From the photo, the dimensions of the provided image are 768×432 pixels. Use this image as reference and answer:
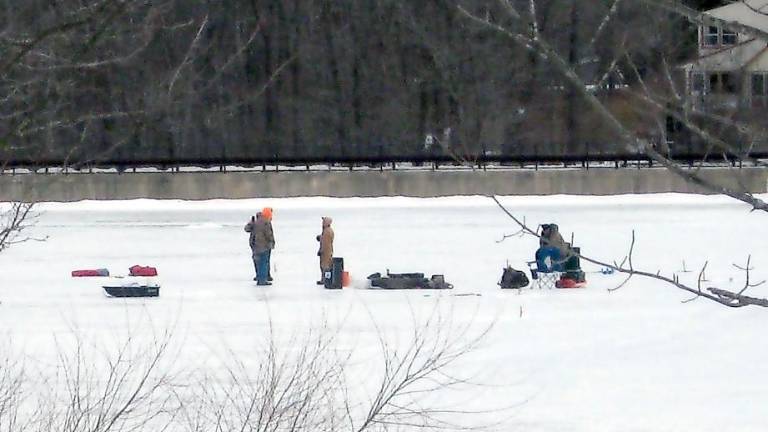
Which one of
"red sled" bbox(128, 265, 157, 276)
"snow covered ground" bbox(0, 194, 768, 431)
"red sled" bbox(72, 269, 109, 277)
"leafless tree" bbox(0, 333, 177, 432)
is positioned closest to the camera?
"leafless tree" bbox(0, 333, 177, 432)

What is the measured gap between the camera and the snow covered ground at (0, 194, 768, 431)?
11.8 metres

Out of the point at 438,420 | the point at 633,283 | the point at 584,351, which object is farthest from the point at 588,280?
the point at 438,420

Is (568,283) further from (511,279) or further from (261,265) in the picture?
(261,265)

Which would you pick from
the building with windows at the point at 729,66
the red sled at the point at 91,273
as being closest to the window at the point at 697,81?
the building with windows at the point at 729,66

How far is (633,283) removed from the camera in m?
19.4

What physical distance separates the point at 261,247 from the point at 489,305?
3.75 meters

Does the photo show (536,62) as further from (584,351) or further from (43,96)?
(43,96)

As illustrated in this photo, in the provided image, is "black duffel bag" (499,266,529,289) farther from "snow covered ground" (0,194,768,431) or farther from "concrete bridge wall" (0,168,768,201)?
"concrete bridge wall" (0,168,768,201)

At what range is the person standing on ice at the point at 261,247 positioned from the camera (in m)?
18.8

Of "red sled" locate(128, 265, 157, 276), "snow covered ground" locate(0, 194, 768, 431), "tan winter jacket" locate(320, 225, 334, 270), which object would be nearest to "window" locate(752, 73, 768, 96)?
Result: "snow covered ground" locate(0, 194, 768, 431)

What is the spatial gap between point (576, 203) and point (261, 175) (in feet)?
31.7

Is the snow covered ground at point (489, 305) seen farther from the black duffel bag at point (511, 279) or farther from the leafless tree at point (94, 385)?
the leafless tree at point (94, 385)

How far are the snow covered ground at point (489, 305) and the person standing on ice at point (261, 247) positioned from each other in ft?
0.73

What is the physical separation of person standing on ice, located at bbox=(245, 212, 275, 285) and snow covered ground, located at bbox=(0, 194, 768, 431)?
22cm
